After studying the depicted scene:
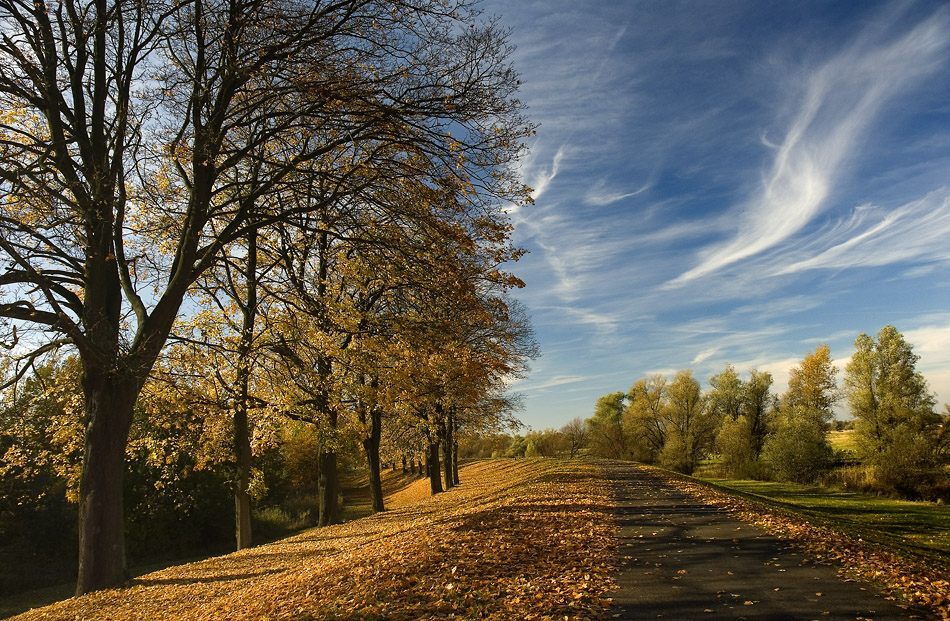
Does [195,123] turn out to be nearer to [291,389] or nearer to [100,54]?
[100,54]

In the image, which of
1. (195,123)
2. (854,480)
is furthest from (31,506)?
(854,480)

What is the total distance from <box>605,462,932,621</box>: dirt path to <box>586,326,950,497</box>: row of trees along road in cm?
3072

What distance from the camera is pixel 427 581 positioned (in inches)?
271

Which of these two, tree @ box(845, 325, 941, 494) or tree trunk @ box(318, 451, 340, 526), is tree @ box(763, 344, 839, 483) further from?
tree trunk @ box(318, 451, 340, 526)

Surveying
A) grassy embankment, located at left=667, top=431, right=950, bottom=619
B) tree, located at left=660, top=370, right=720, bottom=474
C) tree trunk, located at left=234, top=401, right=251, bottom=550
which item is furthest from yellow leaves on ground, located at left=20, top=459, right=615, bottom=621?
tree, located at left=660, top=370, right=720, bottom=474

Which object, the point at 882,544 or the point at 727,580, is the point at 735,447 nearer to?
the point at 882,544

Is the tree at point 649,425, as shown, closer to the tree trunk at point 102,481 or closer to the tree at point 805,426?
the tree at point 805,426

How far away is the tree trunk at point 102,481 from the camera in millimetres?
9469

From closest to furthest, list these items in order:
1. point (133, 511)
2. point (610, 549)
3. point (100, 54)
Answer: point (610, 549), point (100, 54), point (133, 511)

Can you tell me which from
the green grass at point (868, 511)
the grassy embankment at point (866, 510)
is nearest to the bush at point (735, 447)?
the grassy embankment at point (866, 510)

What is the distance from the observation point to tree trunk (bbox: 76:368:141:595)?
947cm

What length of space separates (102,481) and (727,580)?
10753mm

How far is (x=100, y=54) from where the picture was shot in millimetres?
10203

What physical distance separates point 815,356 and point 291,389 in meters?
52.3
